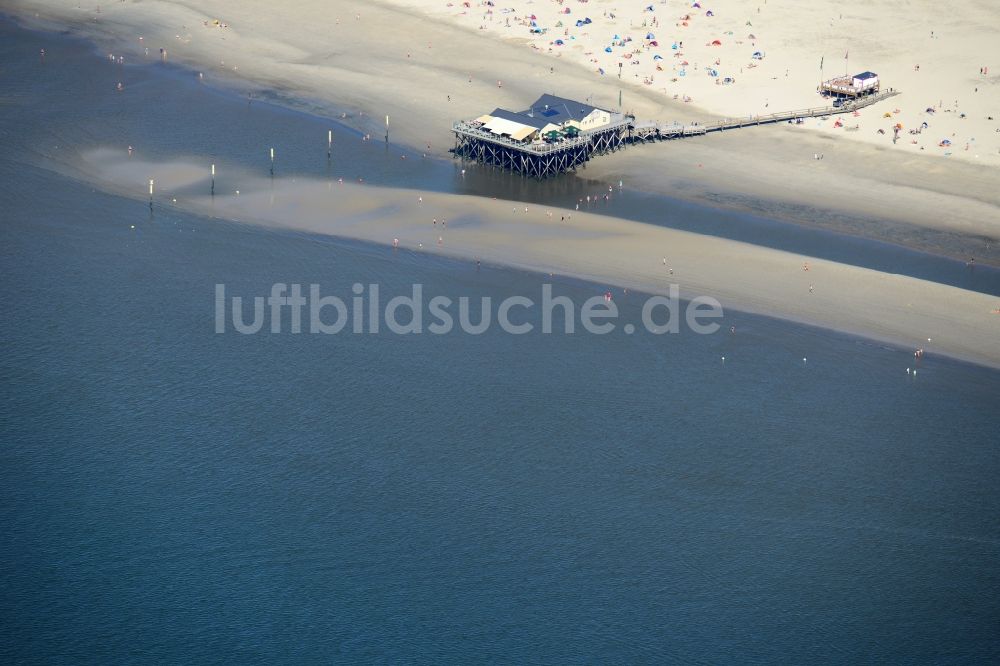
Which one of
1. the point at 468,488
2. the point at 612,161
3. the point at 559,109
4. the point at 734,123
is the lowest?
the point at 468,488

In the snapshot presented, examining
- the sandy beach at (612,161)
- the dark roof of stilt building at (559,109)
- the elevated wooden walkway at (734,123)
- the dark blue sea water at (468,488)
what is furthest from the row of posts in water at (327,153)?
the elevated wooden walkway at (734,123)

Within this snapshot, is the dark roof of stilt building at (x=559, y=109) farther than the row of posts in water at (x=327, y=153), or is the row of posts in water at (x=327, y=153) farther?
the dark roof of stilt building at (x=559, y=109)

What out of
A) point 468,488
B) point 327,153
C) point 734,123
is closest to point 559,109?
point 734,123

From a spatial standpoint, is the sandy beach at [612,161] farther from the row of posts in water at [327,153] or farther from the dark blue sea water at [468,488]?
the dark blue sea water at [468,488]

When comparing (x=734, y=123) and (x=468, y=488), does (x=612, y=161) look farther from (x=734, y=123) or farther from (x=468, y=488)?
(x=468, y=488)

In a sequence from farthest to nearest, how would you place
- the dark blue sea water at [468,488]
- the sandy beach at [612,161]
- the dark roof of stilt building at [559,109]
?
the dark roof of stilt building at [559,109] → the sandy beach at [612,161] → the dark blue sea water at [468,488]

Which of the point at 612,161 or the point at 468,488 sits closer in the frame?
the point at 468,488

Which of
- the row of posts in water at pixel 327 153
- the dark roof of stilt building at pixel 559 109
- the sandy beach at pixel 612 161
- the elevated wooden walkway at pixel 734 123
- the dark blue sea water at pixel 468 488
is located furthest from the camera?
the elevated wooden walkway at pixel 734 123
